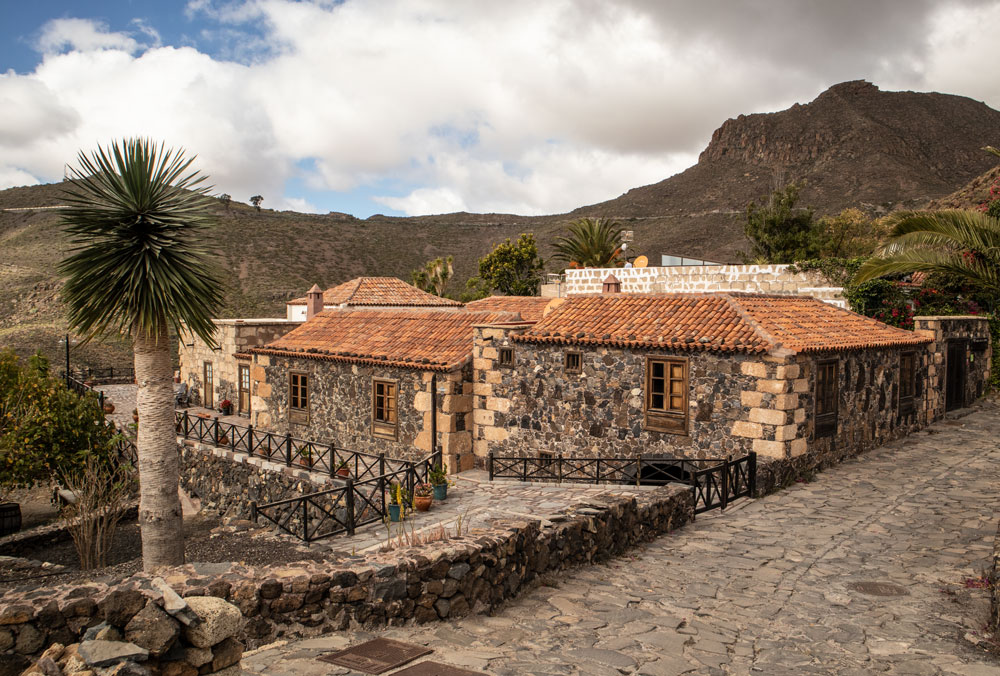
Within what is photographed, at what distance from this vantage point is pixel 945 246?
14367 millimetres

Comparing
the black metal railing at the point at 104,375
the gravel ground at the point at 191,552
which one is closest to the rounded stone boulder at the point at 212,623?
the gravel ground at the point at 191,552

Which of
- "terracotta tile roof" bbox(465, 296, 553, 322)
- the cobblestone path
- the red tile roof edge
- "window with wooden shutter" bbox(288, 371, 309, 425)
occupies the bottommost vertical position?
the cobblestone path

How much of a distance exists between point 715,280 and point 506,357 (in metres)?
10.4

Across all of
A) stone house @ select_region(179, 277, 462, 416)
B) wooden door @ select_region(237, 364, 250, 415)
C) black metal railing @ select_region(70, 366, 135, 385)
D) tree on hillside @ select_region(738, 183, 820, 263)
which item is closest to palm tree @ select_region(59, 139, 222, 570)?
stone house @ select_region(179, 277, 462, 416)

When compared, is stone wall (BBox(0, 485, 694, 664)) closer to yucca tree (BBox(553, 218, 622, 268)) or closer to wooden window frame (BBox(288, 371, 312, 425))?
wooden window frame (BBox(288, 371, 312, 425))

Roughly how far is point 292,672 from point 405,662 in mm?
949

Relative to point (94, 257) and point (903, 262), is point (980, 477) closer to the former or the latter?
point (903, 262)

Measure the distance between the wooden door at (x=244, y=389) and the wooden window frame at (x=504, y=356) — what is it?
13.5 meters

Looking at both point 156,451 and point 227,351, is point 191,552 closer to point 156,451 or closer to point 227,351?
point 156,451

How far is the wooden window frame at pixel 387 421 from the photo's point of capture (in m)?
19.5

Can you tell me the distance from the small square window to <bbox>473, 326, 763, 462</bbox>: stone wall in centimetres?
12

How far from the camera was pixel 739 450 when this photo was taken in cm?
1452

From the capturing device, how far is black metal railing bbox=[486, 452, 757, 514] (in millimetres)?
12905

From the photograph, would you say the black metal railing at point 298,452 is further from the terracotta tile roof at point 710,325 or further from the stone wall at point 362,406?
the terracotta tile roof at point 710,325
